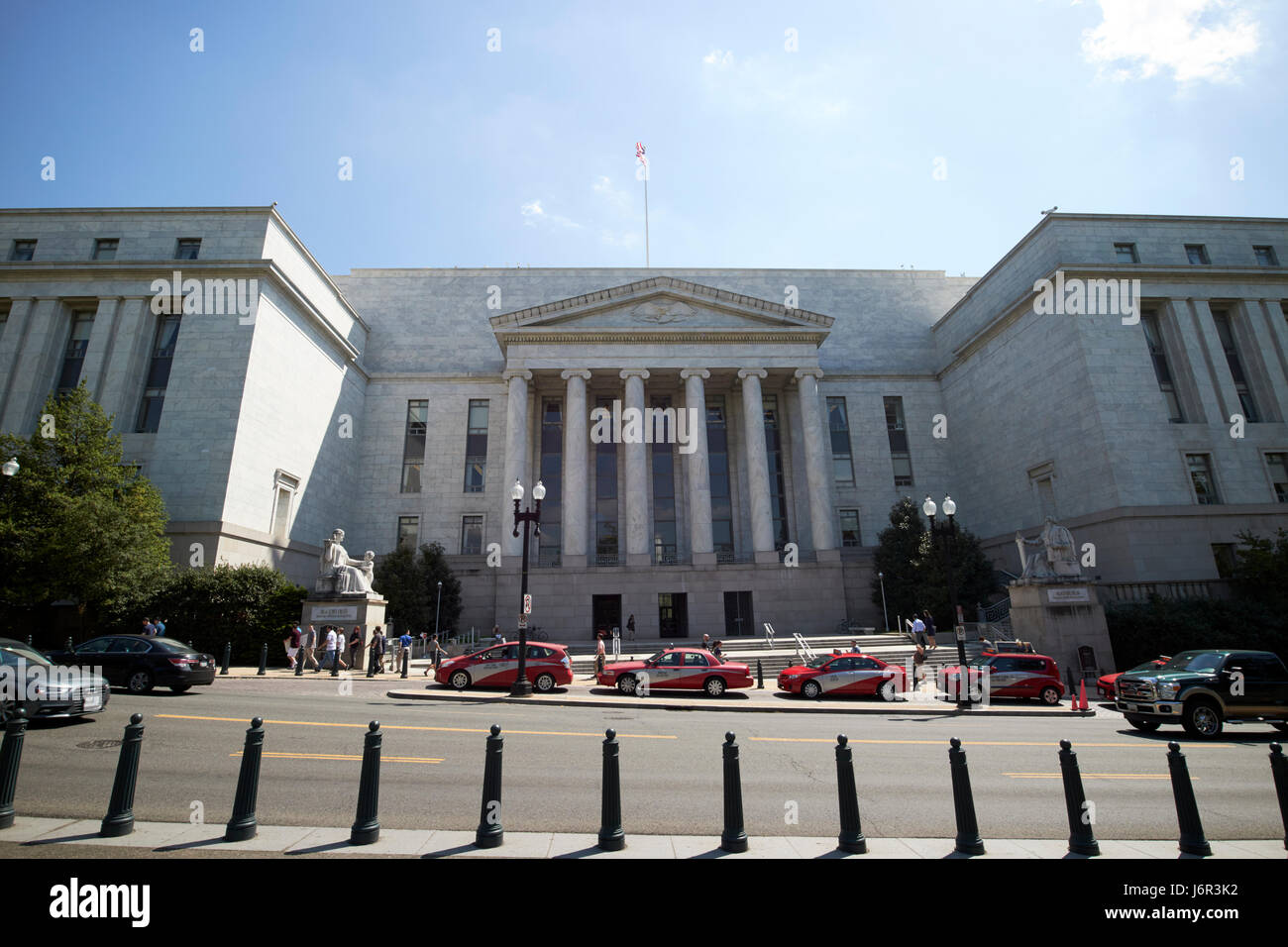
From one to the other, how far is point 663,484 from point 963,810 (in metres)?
37.3

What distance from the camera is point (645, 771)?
9.56 metres

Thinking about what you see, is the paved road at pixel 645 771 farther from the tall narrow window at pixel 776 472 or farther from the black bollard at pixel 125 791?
the tall narrow window at pixel 776 472

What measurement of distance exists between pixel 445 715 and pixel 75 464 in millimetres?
22469

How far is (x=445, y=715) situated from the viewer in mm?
14695

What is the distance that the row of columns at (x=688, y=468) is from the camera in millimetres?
37625

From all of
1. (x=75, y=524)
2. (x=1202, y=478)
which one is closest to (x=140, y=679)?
(x=75, y=524)

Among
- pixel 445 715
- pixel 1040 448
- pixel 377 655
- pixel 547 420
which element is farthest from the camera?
pixel 547 420

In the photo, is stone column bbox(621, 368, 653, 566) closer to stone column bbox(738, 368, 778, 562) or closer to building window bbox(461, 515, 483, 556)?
stone column bbox(738, 368, 778, 562)

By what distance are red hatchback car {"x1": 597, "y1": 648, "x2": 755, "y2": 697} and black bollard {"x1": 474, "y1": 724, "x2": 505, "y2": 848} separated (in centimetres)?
1416

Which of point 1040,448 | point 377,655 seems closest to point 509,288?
point 377,655

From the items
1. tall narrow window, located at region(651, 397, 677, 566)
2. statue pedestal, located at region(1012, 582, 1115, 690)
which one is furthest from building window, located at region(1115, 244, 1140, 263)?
tall narrow window, located at region(651, 397, 677, 566)

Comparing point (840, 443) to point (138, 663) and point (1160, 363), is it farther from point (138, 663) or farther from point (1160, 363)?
point (138, 663)

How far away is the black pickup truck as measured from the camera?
45.8 ft

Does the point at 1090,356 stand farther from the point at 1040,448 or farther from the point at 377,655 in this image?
the point at 377,655
